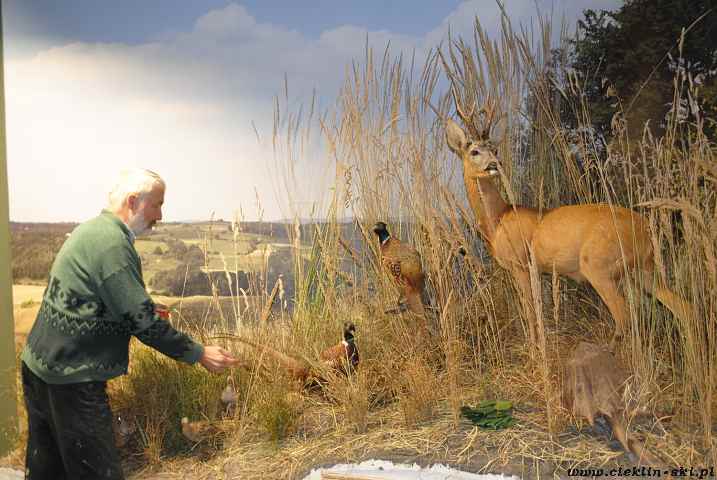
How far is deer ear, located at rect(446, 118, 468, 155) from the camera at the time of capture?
2.67 meters

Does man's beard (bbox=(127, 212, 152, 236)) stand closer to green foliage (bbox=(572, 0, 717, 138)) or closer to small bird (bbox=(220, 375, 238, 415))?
small bird (bbox=(220, 375, 238, 415))

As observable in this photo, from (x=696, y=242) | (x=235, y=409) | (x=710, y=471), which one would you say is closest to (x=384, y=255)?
(x=235, y=409)

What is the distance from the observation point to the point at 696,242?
2123mm

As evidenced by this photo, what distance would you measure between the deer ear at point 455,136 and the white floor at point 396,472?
1359mm

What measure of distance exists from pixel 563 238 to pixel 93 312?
1.83 m

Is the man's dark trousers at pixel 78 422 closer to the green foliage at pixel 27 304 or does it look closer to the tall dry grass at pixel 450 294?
the tall dry grass at pixel 450 294

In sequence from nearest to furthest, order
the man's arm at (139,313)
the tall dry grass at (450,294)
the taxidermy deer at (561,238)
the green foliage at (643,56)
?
the man's arm at (139,313)
the tall dry grass at (450,294)
the taxidermy deer at (561,238)
the green foliage at (643,56)

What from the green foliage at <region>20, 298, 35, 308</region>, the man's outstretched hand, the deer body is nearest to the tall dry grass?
the deer body

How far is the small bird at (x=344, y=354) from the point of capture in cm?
277

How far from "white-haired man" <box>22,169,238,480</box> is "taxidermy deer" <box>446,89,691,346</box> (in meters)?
1.39

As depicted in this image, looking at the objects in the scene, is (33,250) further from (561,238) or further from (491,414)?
(561,238)

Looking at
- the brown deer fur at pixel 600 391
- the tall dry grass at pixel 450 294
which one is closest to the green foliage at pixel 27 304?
the tall dry grass at pixel 450 294

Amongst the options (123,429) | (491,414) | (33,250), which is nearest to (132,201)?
(123,429)

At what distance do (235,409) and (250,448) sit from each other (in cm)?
23
